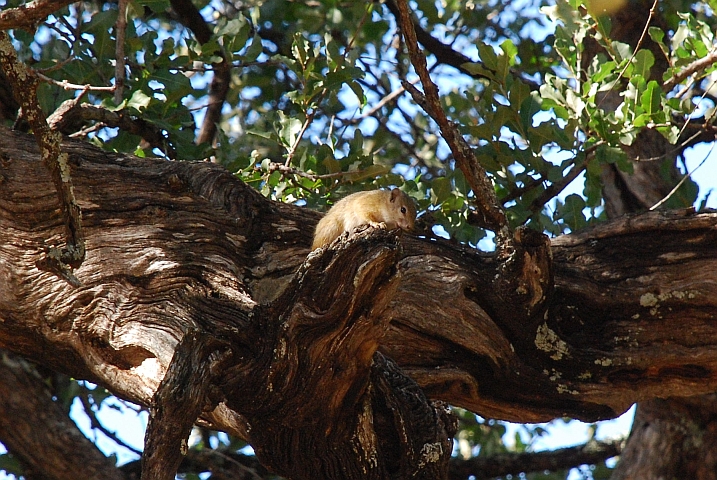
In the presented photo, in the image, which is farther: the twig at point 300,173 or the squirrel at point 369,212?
the twig at point 300,173

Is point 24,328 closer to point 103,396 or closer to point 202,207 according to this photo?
point 202,207

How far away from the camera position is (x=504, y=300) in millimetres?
3611

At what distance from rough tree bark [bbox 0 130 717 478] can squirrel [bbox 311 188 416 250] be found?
13cm

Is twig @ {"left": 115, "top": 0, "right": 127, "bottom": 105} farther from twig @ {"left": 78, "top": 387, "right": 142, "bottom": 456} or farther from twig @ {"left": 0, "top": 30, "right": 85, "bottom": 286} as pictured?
twig @ {"left": 78, "top": 387, "right": 142, "bottom": 456}

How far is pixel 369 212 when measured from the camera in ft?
14.2

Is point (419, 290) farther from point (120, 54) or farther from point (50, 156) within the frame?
point (120, 54)

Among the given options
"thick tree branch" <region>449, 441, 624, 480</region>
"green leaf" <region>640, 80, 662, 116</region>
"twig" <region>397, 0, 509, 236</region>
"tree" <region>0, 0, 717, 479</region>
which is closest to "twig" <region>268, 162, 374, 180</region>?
"tree" <region>0, 0, 717, 479</region>

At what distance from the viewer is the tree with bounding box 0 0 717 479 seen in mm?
2873

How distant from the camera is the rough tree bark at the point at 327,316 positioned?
2.93 metres

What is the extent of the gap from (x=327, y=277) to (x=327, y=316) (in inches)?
4.9

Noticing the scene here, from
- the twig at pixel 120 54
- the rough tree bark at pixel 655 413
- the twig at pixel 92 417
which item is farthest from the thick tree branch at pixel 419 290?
the twig at pixel 92 417

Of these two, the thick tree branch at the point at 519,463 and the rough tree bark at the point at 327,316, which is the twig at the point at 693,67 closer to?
the rough tree bark at the point at 327,316

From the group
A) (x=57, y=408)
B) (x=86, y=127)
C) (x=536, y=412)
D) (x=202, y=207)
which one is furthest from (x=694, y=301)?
(x=57, y=408)

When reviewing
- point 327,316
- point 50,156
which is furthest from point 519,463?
point 50,156
